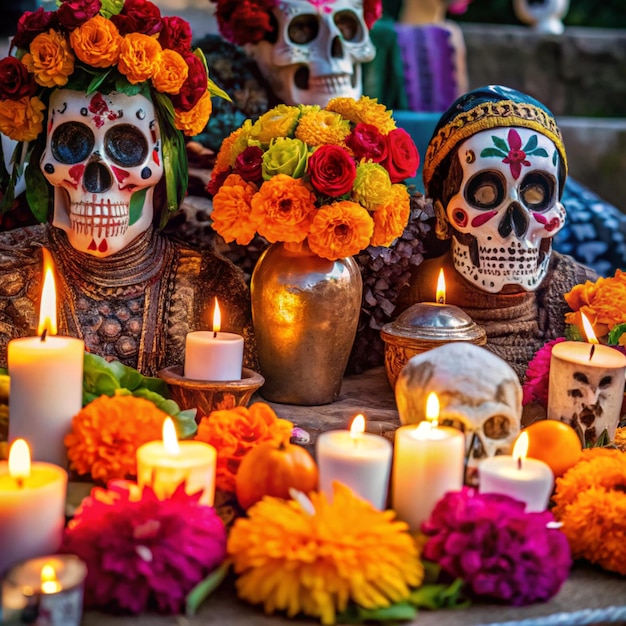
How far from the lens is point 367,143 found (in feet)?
5.79

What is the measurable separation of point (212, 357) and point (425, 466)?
0.50 metres

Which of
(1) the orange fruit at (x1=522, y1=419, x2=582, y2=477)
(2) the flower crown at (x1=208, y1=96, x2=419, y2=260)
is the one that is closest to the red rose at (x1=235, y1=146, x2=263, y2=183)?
(2) the flower crown at (x1=208, y1=96, x2=419, y2=260)

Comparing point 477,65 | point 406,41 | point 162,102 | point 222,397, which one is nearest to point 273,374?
point 222,397

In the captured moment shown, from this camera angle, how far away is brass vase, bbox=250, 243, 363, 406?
1812 millimetres

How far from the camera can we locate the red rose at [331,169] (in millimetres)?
1698

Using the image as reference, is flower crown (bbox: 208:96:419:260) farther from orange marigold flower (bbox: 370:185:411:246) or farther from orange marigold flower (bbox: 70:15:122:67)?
orange marigold flower (bbox: 70:15:122:67)

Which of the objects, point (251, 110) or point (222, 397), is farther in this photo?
point (251, 110)

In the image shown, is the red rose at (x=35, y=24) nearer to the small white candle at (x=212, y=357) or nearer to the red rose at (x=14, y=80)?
the red rose at (x=14, y=80)

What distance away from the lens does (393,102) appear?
372 cm

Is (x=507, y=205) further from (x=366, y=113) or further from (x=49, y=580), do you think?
(x=49, y=580)

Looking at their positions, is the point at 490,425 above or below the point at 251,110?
below

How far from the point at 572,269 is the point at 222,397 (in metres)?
1.03

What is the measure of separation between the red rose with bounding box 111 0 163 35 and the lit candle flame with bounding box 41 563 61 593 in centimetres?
110

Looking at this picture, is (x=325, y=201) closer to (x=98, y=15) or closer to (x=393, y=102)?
(x=98, y=15)
